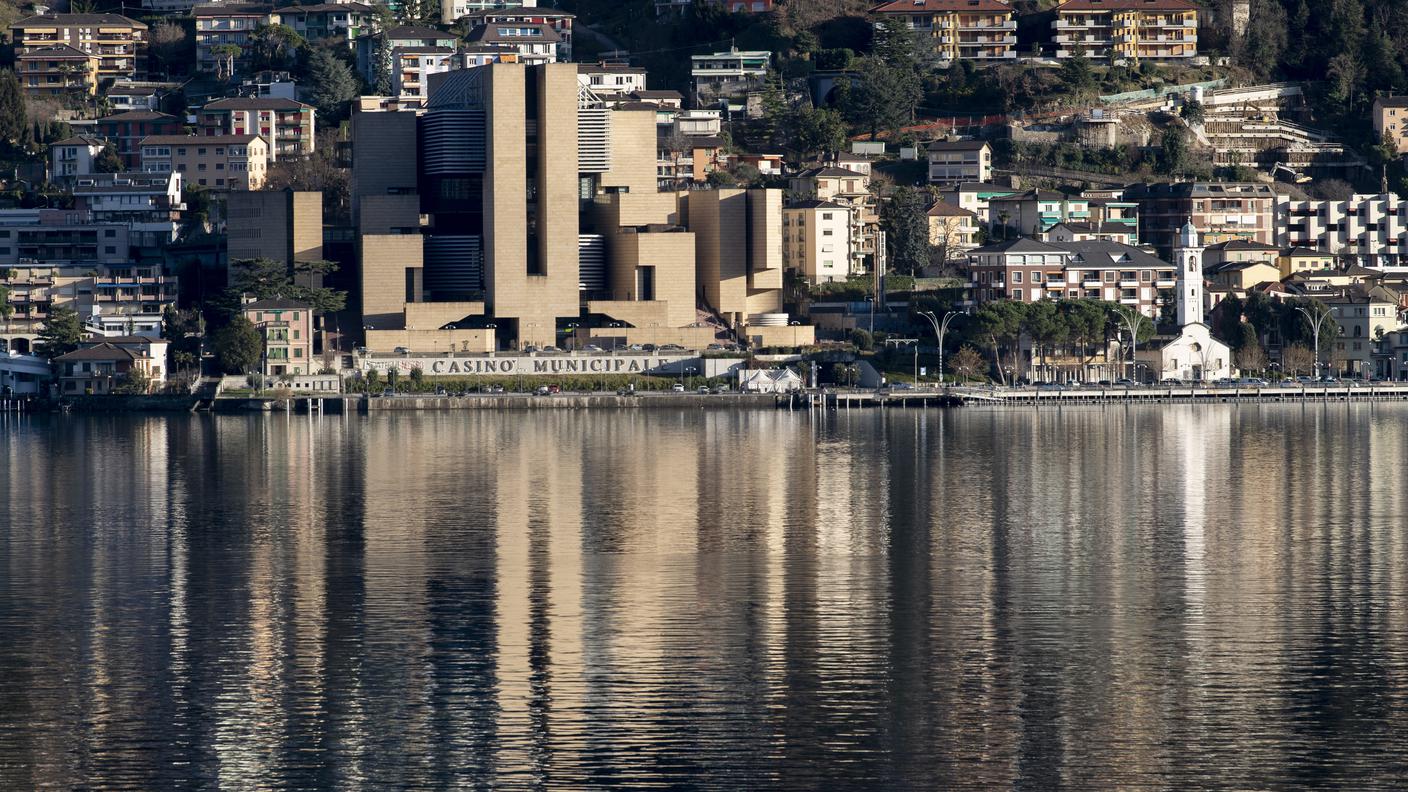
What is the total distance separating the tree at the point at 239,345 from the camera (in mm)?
71750

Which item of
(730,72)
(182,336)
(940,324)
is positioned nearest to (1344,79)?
(730,72)

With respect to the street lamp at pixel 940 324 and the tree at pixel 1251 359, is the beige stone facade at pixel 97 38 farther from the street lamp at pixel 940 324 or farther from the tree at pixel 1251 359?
Result: the tree at pixel 1251 359

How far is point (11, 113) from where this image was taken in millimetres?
91812

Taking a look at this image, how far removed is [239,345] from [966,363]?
79.4 ft

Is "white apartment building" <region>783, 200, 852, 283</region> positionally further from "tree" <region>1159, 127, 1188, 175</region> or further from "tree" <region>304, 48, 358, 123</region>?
"tree" <region>304, 48, 358, 123</region>

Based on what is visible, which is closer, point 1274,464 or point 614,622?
point 614,622

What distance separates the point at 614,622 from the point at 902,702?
212 inches

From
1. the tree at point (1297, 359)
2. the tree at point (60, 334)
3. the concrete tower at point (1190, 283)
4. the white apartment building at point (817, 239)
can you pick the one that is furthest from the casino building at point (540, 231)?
the tree at point (1297, 359)

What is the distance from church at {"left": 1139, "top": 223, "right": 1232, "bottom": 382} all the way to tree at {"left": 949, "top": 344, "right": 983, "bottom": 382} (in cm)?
618

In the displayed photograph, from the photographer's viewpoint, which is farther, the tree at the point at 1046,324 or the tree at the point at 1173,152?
the tree at the point at 1173,152

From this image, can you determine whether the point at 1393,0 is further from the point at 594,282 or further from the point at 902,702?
the point at 902,702

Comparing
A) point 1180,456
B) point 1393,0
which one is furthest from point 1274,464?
point 1393,0

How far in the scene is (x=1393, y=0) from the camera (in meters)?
104

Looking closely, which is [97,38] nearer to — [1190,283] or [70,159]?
[70,159]
